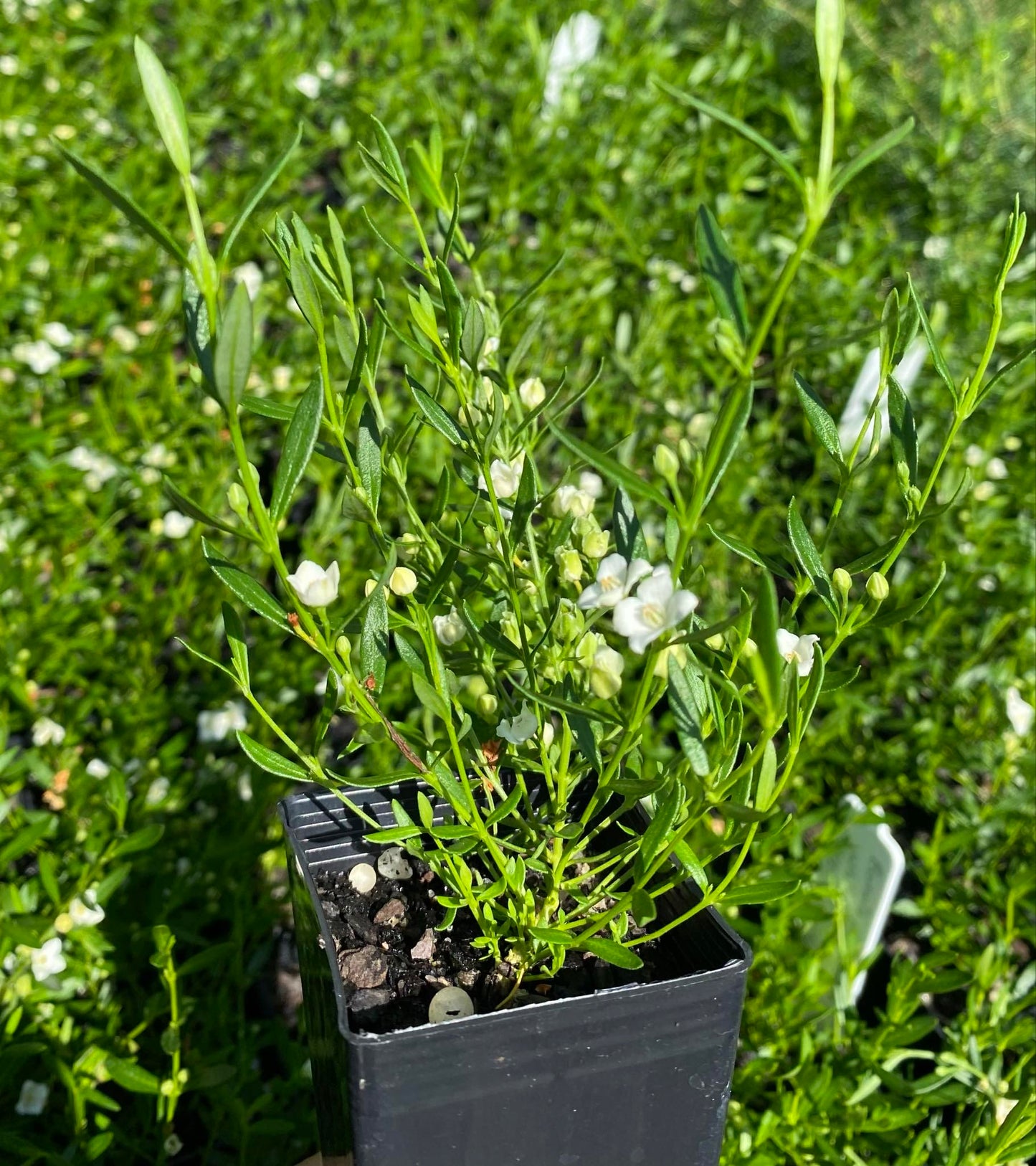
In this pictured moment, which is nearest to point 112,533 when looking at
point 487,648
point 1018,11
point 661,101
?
point 487,648

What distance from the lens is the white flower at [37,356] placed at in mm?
1973

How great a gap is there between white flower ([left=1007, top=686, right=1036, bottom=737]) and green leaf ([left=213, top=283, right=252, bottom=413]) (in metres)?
1.27

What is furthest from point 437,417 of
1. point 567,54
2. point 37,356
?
point 567,54

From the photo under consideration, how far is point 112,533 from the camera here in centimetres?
186

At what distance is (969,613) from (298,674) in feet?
3.30

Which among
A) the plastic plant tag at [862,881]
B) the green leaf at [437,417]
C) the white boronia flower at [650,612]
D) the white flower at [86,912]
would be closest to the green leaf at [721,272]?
the white boronia flower at [650,612]

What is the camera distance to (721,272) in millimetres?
544

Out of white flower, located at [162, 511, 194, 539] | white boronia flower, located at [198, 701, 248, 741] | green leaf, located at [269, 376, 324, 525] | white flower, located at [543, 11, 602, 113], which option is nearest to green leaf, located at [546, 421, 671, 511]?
green leaf, located at [269, 376, 324, 525]

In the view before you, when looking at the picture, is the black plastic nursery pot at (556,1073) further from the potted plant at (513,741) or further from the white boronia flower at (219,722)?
the white boronia flower at (219,722)

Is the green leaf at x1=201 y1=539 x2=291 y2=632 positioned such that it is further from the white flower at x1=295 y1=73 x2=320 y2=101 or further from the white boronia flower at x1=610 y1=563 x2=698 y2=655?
the white flower at x1=295 y1=73 x2=320 y2=101

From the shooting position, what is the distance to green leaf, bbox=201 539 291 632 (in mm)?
658

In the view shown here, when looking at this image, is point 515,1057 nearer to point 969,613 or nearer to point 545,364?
point 969,613

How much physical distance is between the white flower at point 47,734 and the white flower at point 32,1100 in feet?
1.58

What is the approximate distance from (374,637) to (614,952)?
234 millimetres
